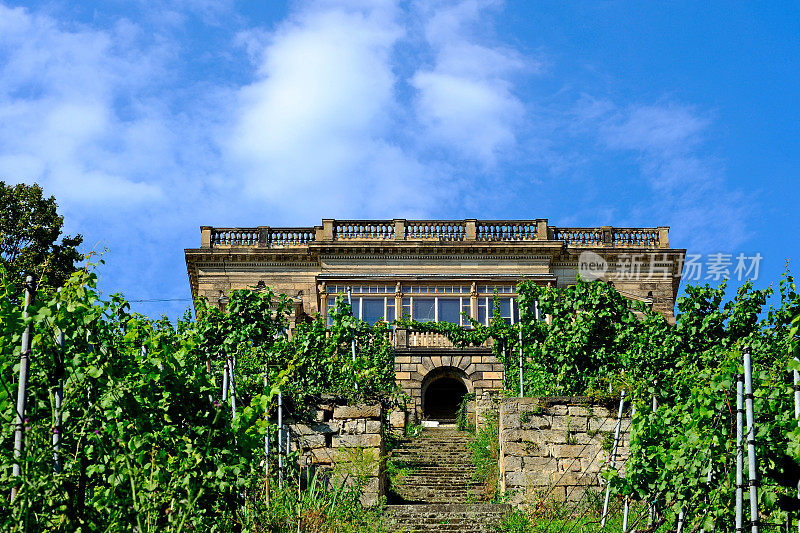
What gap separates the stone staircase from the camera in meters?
12.7

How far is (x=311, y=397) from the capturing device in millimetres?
14453

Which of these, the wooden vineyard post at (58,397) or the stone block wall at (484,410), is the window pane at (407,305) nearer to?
the stone block wall at (484,410)

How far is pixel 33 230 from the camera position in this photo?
2773cm

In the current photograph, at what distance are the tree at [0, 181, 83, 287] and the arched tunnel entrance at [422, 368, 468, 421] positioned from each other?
10.3m

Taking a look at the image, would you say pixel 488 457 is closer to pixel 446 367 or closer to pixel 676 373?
pixel 676 373

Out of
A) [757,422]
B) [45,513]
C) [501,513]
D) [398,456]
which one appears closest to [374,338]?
[398,456]

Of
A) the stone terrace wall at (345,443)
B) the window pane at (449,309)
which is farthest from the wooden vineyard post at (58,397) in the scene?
the window pane at (449,309)

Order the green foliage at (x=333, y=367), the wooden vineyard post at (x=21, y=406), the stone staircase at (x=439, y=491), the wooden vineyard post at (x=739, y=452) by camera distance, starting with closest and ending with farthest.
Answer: the wooden vineyard post at (x=21, y=406), the wooden vineyard post at (x=739, y=452), the stone staircase at (x=439, y=491), the green foliage at (x=333, y=367)

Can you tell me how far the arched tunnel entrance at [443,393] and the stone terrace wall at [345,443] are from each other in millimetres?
13651

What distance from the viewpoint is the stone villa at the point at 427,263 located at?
1261 inches

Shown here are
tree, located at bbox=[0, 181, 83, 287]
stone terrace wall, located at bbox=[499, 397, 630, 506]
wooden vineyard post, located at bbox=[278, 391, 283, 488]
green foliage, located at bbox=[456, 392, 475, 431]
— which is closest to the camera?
wooden vineyard post, located at bbox=[278, 391, 283, 488]

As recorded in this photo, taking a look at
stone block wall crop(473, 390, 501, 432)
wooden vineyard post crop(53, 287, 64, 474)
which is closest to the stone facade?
stone block wall crop(473, 390, 501, 432)

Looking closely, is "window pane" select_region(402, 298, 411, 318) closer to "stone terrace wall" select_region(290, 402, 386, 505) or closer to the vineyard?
"stone terrace wall" select_region(290, 402, 386, 505)

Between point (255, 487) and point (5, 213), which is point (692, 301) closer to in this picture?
point (255, 487)
